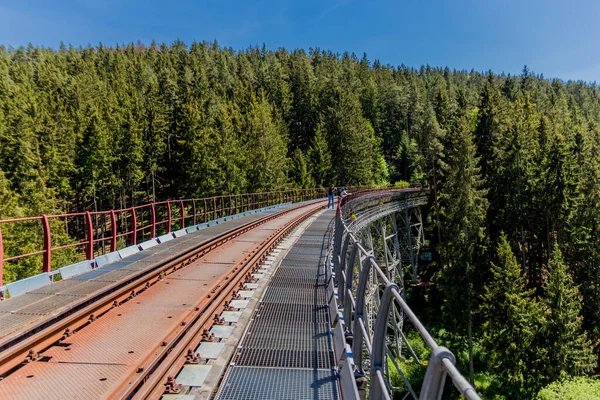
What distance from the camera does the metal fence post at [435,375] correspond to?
1748 mm

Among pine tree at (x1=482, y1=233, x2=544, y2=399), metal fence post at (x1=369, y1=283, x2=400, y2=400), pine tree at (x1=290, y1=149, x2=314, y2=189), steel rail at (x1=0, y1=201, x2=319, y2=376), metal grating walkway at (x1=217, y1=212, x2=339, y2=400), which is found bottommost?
pine tree at (x1=482, y1=233, x2=544, y2=399)

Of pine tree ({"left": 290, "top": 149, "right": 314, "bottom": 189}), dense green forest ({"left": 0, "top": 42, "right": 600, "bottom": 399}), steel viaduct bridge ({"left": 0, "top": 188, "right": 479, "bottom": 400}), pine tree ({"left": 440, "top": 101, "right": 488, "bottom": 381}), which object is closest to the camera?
steel viaduct bridge ({"left": 0, "top": 188, "right": 479, "bottom": 400})

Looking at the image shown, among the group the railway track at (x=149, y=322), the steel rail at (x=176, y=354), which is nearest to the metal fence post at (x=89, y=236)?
the railway track at (x=149, y=322)

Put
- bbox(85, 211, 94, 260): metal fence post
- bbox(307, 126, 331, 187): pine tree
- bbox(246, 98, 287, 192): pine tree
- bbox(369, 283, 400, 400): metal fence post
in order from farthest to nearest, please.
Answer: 1. bbox(307, 126, 331, 187): pine tree
2. bbox(246, 98, 287, 192): pine tree
3. bbox(85, 211, 94, 260): metal fence post
4. bbox(369, 283, 400, 400): metal fence post

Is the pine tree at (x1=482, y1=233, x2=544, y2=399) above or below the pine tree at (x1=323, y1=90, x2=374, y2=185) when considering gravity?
below

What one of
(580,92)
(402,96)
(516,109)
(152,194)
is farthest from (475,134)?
(580,92)

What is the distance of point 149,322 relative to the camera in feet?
21.6

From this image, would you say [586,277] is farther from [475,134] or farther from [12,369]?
[12,369]

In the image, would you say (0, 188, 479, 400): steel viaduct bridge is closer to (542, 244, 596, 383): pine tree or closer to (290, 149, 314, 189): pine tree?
(542, 244, 596, 383): pine tree

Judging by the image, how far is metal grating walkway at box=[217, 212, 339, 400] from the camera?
4578 millimetres

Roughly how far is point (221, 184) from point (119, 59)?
7716 centimetres

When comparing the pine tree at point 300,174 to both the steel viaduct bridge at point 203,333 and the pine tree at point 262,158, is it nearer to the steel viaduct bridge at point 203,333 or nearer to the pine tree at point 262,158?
the pine tree at point 262,158

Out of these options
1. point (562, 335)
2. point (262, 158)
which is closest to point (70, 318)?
point (562, 335)

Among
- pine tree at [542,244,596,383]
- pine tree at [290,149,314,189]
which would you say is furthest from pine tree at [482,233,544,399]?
pine tree at [290,149,314,189]
